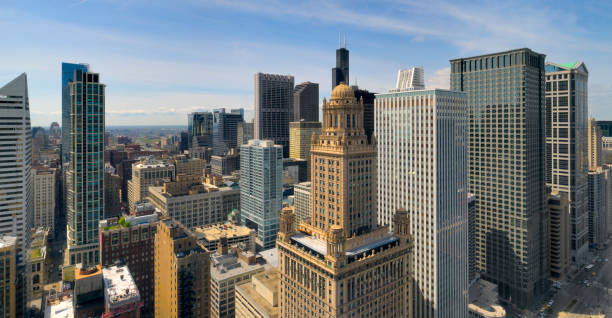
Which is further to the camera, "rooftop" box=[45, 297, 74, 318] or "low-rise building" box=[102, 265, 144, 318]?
"rooftop" box=[45, 297, 74, 318]

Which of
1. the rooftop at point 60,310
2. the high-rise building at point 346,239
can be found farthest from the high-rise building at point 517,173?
the rooftop at point 60,310

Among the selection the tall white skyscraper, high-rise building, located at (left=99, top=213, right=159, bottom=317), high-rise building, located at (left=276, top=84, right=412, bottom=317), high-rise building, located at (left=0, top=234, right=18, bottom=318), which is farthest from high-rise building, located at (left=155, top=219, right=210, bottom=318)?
the tall white skyscraper

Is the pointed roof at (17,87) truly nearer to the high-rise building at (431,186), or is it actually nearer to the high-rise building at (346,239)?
the high-rise building at (346,239)

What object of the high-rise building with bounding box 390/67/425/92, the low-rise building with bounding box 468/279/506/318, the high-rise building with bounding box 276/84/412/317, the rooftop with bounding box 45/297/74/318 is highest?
the high-rise building with bounding box 390/67/425/92

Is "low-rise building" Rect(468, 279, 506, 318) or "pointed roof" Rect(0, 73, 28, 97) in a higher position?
"pointed roof" Rect(0, 73, 28, 97)

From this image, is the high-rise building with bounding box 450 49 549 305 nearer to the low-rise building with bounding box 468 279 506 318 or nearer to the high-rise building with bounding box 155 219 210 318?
the low-rise building with bounding box 468 279 506 318

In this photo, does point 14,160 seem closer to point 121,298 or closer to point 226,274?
point 121,298
